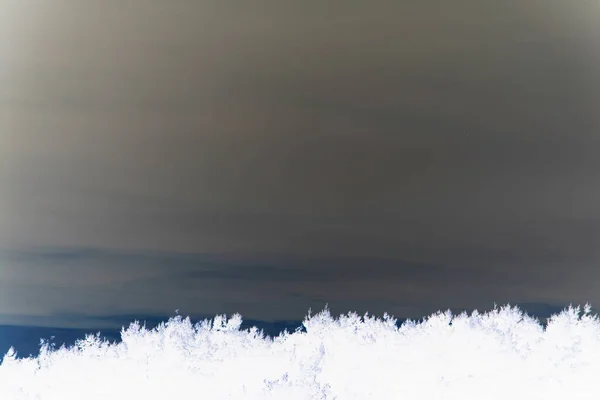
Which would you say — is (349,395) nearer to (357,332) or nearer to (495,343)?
(357,332)

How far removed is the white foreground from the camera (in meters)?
9.06

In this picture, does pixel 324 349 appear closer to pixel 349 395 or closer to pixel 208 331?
pixel 349 395

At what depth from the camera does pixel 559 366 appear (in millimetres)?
9125

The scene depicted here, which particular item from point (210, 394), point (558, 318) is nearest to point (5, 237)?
point (210, 394)

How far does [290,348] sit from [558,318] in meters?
2.38

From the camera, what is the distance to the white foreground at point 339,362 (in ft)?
29.7

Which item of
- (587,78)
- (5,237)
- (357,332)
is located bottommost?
(357,332)

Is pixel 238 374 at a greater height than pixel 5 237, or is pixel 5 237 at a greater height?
pixel 5 237

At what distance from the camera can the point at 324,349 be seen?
30.2ft

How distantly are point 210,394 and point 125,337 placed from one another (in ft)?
3.08

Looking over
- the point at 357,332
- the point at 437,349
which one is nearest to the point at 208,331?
the point at 357,332

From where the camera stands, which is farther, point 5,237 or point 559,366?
point 5,237

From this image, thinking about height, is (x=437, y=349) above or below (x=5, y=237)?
below

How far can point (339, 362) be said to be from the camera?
916cm
